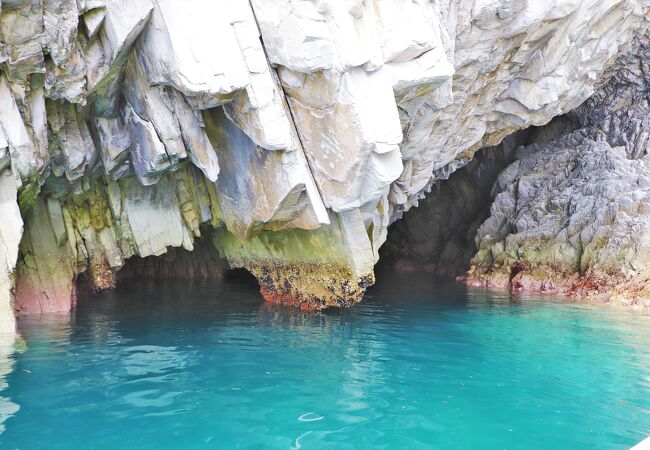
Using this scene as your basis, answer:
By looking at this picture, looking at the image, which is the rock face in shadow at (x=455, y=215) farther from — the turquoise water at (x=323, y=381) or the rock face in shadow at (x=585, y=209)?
the turquoise water at (x=323, y=381)

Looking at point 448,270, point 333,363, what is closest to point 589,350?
point 333,363

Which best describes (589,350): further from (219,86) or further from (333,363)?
(219,86)

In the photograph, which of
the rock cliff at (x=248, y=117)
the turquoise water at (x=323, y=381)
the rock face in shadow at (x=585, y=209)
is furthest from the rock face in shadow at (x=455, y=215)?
the turquoise water at (x=323, y=381)

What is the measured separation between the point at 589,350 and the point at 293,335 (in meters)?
5.98

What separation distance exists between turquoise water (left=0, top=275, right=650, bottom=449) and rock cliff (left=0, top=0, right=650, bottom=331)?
72.6 inches

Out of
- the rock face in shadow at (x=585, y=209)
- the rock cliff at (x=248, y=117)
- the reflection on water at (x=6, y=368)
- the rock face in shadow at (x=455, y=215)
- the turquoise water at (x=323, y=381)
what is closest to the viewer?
the turquoise water at (x=323, y=381)

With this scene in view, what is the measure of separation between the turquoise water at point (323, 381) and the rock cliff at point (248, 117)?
184cm

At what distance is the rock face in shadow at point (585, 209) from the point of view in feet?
65.5

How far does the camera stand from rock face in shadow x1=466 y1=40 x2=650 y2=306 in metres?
20.0

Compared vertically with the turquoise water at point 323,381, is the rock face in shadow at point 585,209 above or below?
above

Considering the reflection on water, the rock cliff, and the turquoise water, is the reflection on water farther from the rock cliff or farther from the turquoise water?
the rock cliff

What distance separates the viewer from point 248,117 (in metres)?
12.0

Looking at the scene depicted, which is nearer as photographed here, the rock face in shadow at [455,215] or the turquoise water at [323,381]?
the turquoise water at [323,381]

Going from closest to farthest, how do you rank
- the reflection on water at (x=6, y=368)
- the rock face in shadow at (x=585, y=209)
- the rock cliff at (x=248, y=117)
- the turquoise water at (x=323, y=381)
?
the turquoise water at (x=323, y=381), the reflection on water at (x=6, y=368), the rock cliff at (x=248, y=117), the rock face in shadow at (x=585, y=209)
